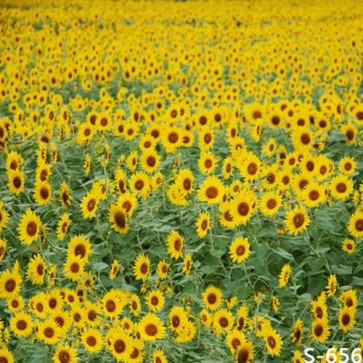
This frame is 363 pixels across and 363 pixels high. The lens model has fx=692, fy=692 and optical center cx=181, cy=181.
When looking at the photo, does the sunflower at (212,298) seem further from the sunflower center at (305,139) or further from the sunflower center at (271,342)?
the sunflower center at (305,139)

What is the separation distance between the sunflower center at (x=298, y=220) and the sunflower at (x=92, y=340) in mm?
1391

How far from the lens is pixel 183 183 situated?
4449 millimetres

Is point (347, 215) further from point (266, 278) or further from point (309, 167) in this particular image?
point (266, 278)

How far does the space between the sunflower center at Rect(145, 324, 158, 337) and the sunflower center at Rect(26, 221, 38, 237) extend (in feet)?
3.76

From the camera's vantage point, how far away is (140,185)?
4656mm

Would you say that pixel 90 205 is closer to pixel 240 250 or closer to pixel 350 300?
pixel 240 250

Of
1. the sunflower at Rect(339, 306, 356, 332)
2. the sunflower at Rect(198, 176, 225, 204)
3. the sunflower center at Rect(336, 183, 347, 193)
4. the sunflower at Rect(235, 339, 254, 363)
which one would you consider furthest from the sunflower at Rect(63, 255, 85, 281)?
the sunflower center at Rect(336, 183, 347, 193)

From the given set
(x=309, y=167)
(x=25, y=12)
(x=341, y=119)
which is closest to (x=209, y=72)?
(x=341, y=119)

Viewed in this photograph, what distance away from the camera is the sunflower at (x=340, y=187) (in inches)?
173

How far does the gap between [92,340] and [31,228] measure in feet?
3.56

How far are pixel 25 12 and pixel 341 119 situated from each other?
523 inches

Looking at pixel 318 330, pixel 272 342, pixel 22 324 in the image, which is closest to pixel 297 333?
pixel 318 330

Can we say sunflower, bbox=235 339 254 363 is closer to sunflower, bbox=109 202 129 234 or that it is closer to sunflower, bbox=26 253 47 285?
sunflower, bbox=26 253 47 285

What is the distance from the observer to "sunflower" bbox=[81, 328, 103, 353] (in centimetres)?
325
